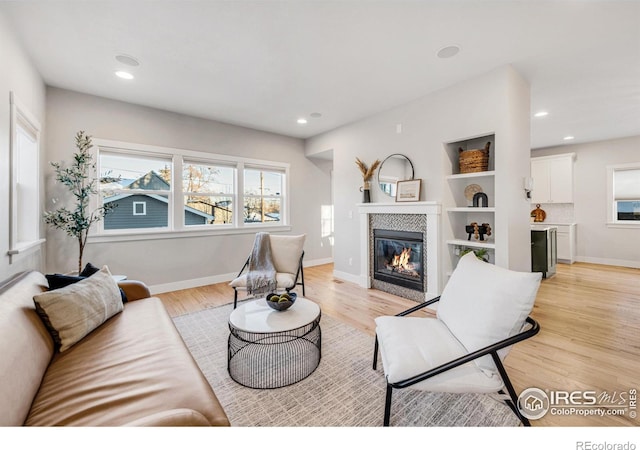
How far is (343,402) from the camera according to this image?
166cm

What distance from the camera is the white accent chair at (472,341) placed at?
4.31ft

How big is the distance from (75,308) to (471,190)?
3894 mm

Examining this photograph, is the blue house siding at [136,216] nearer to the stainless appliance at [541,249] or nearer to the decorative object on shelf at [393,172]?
the decorative object on shelf at [393,172]

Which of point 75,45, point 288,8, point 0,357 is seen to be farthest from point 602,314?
point 75,45


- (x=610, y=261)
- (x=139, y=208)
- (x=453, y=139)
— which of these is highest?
(x=453, y=139)

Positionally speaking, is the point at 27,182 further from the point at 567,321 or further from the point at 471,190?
the point at 567,321

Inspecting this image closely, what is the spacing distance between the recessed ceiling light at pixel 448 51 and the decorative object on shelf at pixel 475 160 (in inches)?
43.1

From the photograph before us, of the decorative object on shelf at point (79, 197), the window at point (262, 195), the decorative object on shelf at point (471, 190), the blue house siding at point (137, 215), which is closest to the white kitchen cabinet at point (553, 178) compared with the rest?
the decorative object on shelf at point (471, 190)

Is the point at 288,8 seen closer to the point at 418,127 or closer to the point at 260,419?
the point at 418,127

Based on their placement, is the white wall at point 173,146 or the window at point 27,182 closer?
the window at point 27,182

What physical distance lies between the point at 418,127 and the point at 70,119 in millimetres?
4366

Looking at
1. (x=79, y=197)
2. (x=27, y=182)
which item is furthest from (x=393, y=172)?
(x=27, y=182)

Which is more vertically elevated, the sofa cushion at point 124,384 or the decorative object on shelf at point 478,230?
the decorative object on shelf at point 478,230

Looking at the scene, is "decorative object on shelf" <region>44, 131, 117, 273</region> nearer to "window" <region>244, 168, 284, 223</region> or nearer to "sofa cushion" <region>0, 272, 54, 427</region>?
"sofa cushion" <region>0, 272, 54, 427</region>
